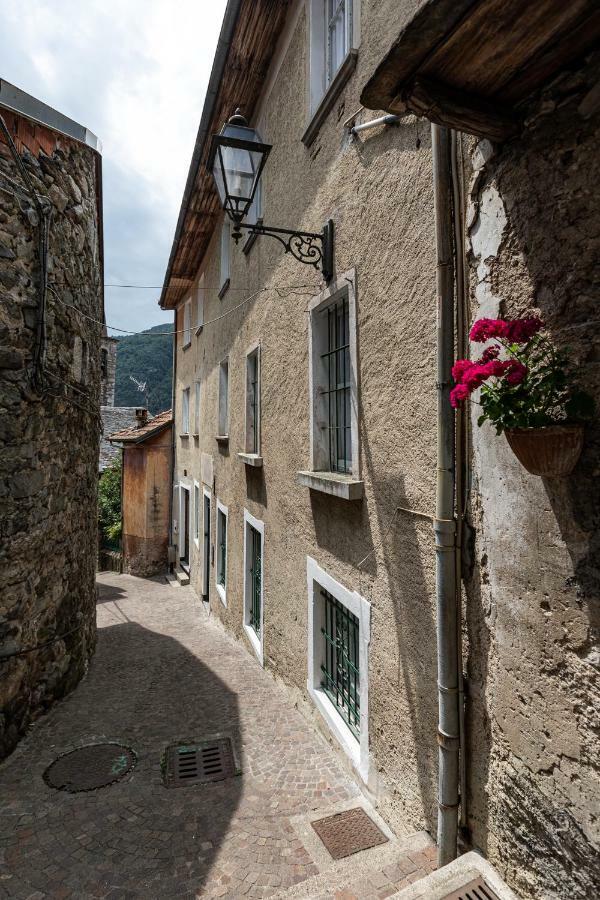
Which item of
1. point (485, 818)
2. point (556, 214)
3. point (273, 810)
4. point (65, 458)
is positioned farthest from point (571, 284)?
point (65, 458)

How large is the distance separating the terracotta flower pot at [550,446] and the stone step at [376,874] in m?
2.30

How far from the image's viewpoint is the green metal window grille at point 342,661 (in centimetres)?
415

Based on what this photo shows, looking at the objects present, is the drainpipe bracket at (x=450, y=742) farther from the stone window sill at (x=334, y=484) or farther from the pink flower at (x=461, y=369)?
the pink flower at (x=461, y=369)

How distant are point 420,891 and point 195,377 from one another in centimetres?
1130

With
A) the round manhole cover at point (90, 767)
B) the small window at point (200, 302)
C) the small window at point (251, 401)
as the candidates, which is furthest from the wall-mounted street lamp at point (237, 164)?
the small window at point (200, 302)

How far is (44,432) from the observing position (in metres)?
5.32

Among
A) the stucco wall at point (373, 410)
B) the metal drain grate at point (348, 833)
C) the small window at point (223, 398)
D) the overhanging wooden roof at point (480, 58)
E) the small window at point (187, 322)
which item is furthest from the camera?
the small window at point (187, 322)

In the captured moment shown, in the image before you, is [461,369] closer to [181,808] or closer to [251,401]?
[181,808]

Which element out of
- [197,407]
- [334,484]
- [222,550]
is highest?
[197,407]

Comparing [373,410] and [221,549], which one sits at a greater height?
[373,410]

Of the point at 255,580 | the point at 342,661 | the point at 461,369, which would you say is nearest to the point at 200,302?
the point at 255,580

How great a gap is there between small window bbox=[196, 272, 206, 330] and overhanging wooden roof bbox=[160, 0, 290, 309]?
1.81 metres

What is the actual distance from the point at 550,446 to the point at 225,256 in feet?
27.6

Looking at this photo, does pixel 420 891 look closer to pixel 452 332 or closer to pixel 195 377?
pixel 452 332
